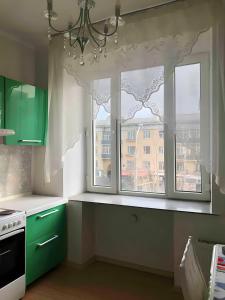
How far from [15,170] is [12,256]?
99 centimetres

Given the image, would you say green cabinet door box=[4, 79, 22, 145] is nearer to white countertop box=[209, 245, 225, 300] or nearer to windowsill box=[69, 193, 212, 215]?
windowsill box=[69, 193, 212, 215]

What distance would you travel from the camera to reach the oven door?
2004mm

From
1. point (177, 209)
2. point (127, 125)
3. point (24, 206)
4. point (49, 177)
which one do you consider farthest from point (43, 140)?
point (177, 209)

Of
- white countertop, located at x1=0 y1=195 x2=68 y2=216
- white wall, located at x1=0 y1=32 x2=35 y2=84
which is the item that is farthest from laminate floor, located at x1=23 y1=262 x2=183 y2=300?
white wall, located at x1=0 y1=32 x2=35 y2=84

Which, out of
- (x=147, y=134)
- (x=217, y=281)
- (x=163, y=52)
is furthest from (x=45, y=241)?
(x=163, y=52)

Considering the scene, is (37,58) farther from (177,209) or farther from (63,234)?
(177,209)

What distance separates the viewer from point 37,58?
309cm

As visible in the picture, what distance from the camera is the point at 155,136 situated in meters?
2.88

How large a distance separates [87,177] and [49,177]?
60 centimetres

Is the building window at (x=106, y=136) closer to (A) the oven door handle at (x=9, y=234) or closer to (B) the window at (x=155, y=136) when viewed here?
(B) the window at (x=155, y=136)

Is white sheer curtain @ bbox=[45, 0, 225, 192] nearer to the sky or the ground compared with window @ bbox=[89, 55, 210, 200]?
nearer to the sky

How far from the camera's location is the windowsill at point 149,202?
2.34 meters

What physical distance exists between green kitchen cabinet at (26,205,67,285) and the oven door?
0.37 ft

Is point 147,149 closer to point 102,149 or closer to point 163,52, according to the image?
point 102,149
